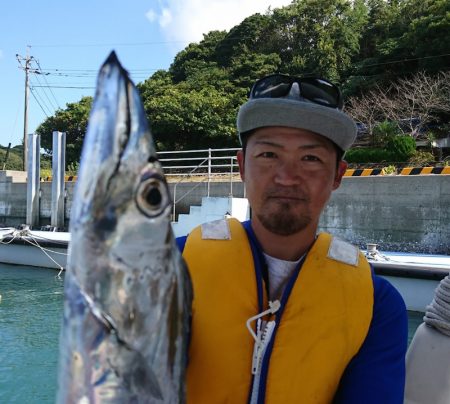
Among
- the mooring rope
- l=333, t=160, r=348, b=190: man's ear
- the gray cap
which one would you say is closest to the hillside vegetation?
the mooring rope

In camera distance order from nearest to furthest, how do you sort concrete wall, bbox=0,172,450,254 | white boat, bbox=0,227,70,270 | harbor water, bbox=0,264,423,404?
harbor water, bbox=0,264,423,404, concrete wall, bbox=0,172,450,254, white boat, bbox=0,227,70,270

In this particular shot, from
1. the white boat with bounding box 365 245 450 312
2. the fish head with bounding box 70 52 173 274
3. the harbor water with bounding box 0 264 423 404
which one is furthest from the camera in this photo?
the white boat with bounding box 365 245 450 312

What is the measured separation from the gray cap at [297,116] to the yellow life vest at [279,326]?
402 mm

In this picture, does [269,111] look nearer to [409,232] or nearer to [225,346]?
[225,346]

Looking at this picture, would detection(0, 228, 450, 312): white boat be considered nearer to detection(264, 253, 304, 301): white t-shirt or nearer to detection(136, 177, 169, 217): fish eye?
detection(264, 253, 304, 301): white t-shirt

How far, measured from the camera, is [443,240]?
433 inches

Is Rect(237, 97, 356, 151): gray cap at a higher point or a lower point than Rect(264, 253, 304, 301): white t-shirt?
higher

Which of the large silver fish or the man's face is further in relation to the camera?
the man's face

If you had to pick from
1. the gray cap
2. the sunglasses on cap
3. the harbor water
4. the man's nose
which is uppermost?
the sunglasses on cap

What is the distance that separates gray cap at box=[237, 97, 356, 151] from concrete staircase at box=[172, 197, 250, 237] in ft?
29.9

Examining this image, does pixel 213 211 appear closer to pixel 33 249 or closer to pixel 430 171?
pixel 33 249

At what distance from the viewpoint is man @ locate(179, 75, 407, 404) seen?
1.37 metres

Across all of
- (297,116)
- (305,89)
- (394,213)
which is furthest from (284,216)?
(394,213)

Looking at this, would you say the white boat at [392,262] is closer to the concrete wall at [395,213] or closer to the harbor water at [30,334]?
the harbor water at [30,334]
